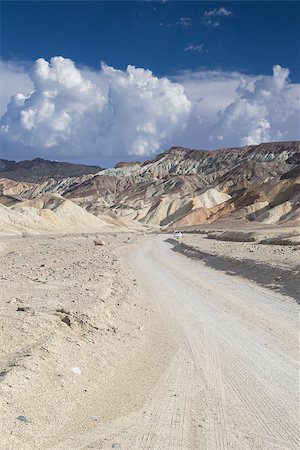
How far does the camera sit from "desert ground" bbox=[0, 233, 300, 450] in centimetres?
596

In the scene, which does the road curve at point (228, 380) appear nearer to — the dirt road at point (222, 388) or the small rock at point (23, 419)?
the dirt road at point (222, 388)

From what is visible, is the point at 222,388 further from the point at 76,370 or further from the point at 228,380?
the point at 76,370

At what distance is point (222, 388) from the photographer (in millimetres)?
7613

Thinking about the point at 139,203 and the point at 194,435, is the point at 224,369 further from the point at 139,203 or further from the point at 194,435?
the point at 139,203

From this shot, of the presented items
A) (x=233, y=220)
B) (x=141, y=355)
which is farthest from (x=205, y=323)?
(x=233, y=220)

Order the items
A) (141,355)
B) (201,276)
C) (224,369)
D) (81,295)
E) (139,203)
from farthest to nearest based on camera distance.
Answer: (139,203)
(201,276)
(81,295)
(141,355)
(224,369)

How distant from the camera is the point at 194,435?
5.93 m

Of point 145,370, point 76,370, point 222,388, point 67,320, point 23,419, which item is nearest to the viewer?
point 23,419

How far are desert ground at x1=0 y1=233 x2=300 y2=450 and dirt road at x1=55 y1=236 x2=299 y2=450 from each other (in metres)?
0.02

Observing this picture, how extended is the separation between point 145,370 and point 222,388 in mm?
1597

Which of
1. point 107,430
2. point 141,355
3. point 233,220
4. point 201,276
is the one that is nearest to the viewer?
point 107,430

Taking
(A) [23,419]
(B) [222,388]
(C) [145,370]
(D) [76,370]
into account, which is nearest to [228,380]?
(B) [222,388]

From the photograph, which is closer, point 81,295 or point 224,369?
point 224,369

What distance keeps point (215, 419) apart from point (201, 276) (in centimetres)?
1623
